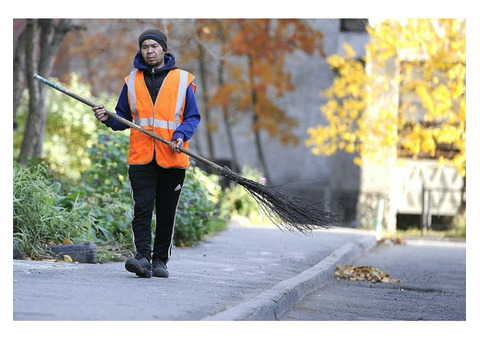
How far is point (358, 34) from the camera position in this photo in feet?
71.7

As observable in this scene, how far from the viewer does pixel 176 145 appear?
7691 millimetres

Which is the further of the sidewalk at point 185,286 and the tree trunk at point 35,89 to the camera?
the tree trunk at point 35,89

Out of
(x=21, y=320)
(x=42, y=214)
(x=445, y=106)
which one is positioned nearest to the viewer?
(x=21, y=320)

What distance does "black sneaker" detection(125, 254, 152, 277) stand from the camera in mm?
7648

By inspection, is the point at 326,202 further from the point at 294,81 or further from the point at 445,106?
the point at 294,81

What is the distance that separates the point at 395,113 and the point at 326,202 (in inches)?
446

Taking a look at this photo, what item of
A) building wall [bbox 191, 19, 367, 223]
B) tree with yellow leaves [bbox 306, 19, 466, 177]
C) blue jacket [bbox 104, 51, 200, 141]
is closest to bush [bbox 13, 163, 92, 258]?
blue jacket [bbox 104, 51, 200, 141]

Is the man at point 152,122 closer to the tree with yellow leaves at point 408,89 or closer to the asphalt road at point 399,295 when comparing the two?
the asphalt road at point 399,295

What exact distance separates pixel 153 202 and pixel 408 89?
475 inches

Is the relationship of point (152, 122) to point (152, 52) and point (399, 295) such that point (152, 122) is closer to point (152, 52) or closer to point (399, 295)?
point (152, 52)

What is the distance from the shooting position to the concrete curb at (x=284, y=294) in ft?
20.5

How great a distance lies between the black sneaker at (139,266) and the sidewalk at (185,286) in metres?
0.06

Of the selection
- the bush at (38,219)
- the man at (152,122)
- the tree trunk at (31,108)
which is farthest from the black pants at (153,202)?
the tree trunk at (31,108)
